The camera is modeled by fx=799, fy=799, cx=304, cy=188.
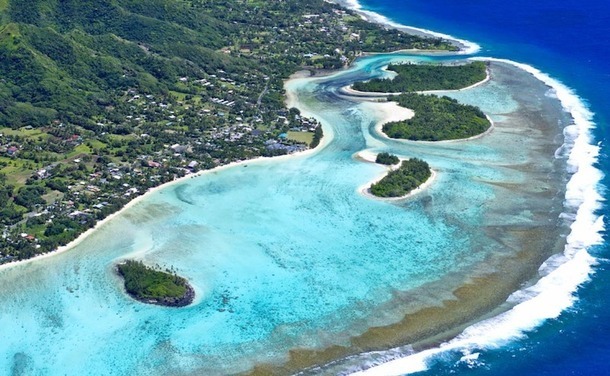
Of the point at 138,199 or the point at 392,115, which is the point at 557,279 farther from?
the point at 392,115

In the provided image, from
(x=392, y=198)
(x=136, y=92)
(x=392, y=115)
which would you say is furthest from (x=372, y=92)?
(x=392, y=198)

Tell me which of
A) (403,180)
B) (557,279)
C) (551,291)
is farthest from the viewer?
(403,180)

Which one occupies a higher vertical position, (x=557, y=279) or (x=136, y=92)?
(x=557, y=279)

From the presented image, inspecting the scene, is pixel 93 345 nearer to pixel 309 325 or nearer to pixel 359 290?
pixel 309 325

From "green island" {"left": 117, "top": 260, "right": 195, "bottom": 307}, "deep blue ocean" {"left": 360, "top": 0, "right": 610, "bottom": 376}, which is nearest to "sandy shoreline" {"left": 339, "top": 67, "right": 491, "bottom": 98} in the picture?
"deep blue ocean" {"left": 360, "top": 0, "right": 610, "bottom": 376}

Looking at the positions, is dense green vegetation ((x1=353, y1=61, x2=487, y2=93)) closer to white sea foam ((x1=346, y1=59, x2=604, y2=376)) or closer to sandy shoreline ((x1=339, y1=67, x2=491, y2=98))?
sandy shoreline ((x1=339, y1=67, x2=491, y2=98))

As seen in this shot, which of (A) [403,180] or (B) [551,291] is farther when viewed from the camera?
(A) [403,180]

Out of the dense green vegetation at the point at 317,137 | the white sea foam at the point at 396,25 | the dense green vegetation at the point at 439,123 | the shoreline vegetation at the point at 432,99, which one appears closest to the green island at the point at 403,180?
the dense green vegetation at the point at 439,123
